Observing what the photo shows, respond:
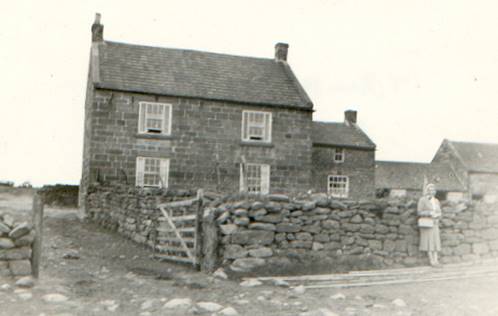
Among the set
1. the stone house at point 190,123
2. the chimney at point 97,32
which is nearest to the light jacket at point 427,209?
the stone house at point 190,123

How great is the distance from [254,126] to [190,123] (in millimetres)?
3123

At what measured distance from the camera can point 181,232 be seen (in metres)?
13.6

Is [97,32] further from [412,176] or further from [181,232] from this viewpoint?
[412,176]

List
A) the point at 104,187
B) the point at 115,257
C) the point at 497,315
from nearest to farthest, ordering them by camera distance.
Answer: the point at 497,315 < the point at 115,257 < the point at 104,187

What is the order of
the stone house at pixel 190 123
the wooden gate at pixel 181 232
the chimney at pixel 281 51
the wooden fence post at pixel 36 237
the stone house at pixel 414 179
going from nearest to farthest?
the wooden fence post at pixel 36 237, the wooden gate at pixel 181 232, the stone house at pixel 190 123, the chimney at pixel 281 51, the stone house at pixel 414 179

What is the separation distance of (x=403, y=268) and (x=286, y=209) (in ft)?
10.0

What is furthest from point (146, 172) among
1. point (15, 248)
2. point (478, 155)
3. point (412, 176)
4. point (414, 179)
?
point (478, 155)

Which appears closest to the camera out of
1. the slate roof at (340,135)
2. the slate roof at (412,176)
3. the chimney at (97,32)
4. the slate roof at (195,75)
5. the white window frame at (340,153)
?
the slate roof at (195,75)

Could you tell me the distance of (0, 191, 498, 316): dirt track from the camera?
831 centimetres

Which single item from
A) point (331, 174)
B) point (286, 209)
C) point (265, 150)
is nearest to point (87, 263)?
point (286, 209)

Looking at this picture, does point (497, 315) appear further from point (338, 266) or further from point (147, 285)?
point (147, 285)

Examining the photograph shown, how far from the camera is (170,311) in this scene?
814cm

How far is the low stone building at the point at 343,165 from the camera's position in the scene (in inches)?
1404

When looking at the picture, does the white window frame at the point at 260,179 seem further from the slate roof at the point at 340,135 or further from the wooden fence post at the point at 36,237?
the wooden fence post at the point at 36,237
